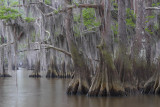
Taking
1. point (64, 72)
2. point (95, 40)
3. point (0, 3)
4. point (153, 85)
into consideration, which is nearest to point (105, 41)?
point (153, 85)

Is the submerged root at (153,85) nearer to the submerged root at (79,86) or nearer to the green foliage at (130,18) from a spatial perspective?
the submerged root at (79,86)

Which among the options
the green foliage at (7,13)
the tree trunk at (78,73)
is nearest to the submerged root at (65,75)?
the green foliage at (7,13)

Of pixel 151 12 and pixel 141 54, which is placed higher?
pixel 151 12

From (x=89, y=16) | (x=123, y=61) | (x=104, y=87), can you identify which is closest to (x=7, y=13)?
(x=89, y=16)

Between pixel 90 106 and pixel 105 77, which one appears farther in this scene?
pixel 105 77

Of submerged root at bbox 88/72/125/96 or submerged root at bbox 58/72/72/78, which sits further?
submerged root at bbox 58/72/72/78

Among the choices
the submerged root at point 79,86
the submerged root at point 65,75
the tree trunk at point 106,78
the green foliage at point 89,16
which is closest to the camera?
the tree trunk at point 106,78

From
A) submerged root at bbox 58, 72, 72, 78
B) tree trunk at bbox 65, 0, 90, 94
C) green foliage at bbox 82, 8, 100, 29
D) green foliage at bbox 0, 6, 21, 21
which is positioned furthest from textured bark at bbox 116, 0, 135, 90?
submerged root at bbox 58, 72, 72, 78

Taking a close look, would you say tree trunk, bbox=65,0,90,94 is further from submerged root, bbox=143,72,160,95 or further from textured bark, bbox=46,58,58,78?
textured bark, bbox=46,58,58,78

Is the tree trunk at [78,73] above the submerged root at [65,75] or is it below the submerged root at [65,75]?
above

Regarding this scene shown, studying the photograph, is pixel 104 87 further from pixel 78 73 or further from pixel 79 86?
pixel 78 73

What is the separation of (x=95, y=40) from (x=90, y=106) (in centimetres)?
1045

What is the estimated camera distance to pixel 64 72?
94.8 ft

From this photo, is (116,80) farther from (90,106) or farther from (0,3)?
(0,3)
